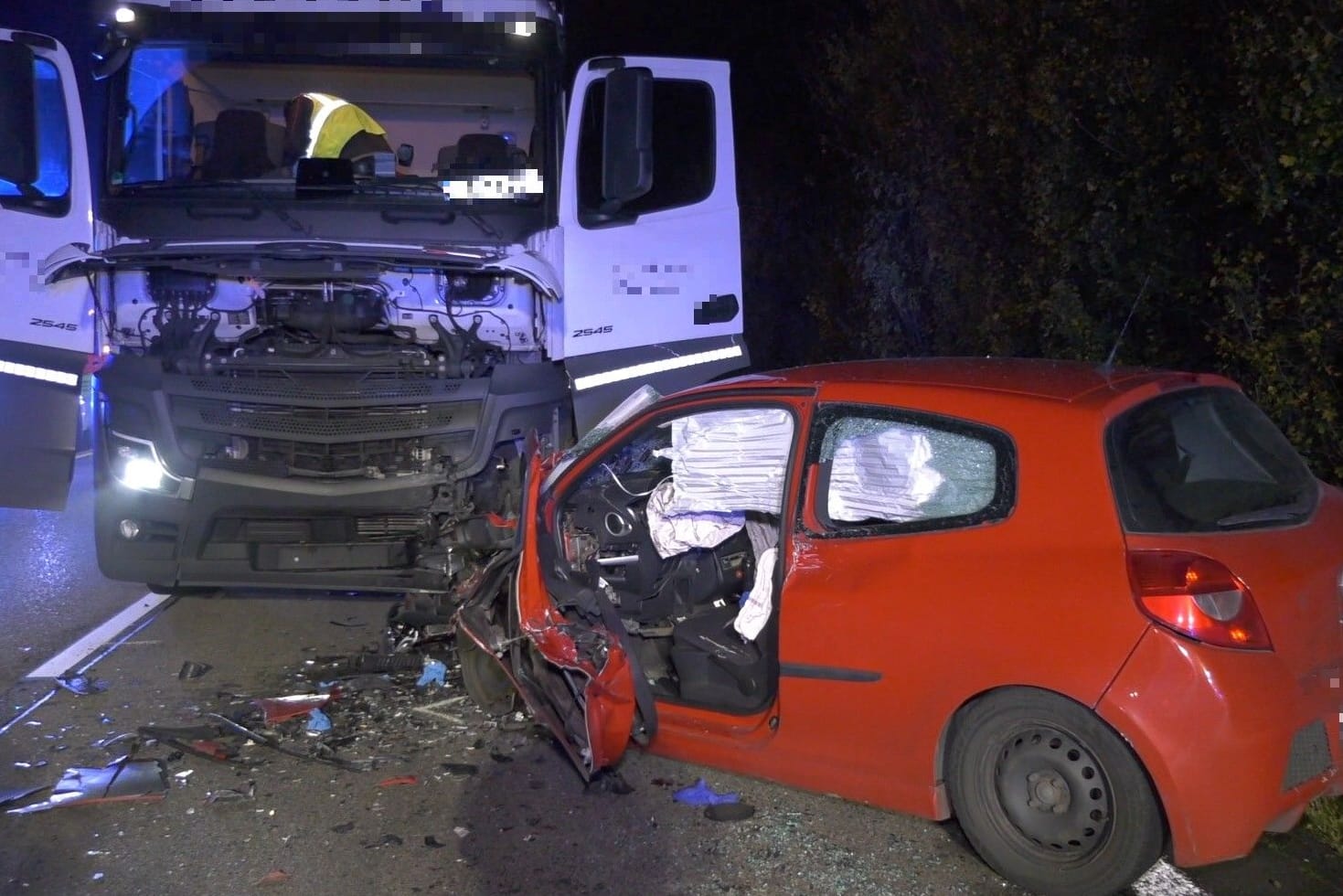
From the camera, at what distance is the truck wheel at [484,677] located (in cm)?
529

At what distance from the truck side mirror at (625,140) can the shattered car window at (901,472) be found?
108 inches

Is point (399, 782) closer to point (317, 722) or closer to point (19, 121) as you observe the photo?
point (317, 722)

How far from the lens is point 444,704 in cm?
555

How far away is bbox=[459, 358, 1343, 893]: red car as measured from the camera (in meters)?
3.50

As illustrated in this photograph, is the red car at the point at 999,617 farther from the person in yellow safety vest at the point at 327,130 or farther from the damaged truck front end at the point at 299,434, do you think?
the person in yellow safety vest at the point at 327,130

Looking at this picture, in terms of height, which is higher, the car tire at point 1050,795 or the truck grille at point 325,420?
the truck grille at point 325,420

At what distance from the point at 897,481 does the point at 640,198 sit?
11.1ft

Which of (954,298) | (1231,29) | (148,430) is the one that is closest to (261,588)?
(148,430)

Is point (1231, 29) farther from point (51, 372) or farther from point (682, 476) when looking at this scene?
point (51, 372)

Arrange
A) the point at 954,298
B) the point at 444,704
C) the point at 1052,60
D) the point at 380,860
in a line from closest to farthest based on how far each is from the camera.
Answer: the point at 380,860 < the point at 444,704 < the point at 1052,60 < the point at 954,298

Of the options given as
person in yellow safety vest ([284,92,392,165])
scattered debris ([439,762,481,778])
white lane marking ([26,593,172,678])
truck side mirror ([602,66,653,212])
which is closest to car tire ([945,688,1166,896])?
scattered debris ([439,762,481,778])

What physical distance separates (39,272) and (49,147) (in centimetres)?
72

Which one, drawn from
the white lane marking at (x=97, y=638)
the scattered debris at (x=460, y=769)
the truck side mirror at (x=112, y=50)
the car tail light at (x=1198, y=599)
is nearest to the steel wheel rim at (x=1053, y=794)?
the car tail light at (x=1198, y=599)

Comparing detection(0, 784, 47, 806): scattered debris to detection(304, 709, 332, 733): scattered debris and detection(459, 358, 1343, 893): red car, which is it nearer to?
detection(304, 709, 332, 733): scattered debris
